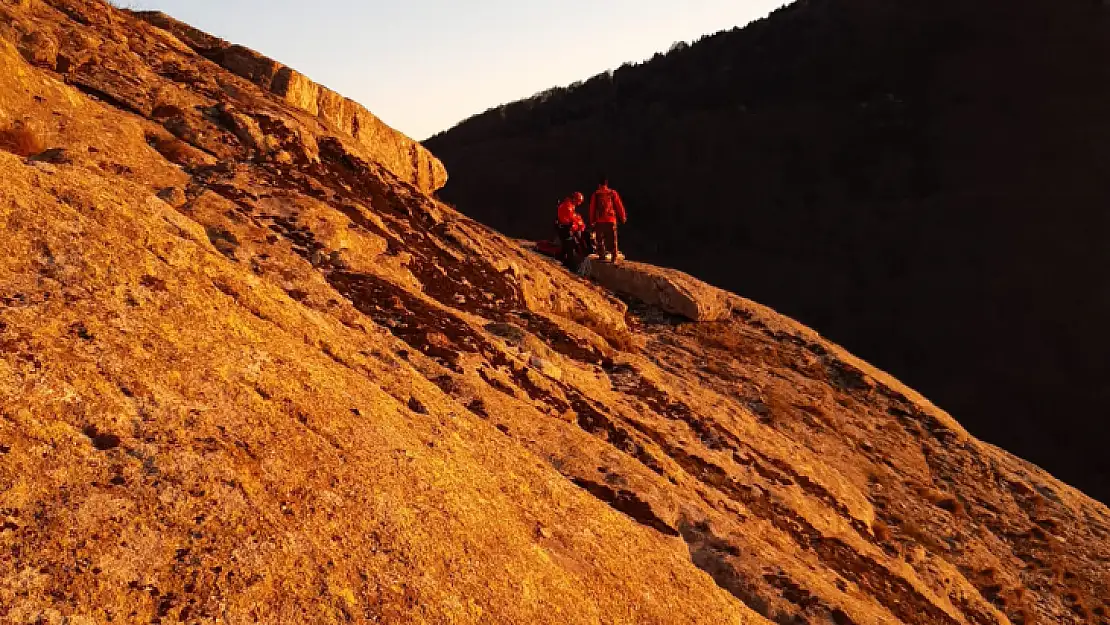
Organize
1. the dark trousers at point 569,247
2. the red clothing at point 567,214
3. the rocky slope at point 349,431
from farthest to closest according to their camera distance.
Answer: the dark trousers at point 569,247 → the red clothing at point 567,214 → the rocky slope at point 349,431

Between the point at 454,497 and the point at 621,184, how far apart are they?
3375 inches

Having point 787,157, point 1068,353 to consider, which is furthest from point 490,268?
point 787,157

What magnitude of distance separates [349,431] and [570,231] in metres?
19.2

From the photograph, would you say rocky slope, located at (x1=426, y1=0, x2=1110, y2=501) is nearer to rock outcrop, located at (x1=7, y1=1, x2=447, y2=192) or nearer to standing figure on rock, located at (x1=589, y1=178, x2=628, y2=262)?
standing figure on rock, located at (x1=589, y1=178, x2=628, y2=262)

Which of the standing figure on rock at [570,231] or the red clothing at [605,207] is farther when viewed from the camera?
the standing figure on rock at [570,231]

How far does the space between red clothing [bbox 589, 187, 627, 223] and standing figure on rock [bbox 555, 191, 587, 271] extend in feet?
2.60

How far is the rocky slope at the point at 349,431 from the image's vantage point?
15.2ft

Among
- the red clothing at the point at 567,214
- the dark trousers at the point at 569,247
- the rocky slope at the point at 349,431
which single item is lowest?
the rocky slope at the point at 349,431

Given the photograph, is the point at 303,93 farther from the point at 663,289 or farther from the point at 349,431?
the point at 349,431

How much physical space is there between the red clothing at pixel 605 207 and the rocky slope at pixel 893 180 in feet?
136

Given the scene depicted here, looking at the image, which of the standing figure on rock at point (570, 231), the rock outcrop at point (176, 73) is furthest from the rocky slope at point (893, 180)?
the rock outcrop at point (176, 73)

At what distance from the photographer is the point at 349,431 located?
623 cm

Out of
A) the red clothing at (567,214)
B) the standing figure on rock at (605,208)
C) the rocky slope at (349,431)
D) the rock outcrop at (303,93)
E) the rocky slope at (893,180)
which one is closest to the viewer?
the rocky slope at (349,431)

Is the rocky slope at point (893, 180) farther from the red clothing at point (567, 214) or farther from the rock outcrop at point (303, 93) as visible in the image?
the rock outcrop at point (303, 93)
